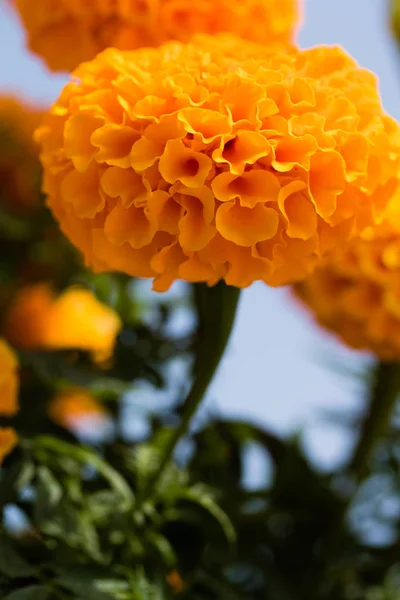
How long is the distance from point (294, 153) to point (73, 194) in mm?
128

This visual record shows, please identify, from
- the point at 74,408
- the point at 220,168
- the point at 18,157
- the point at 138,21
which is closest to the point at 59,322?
the point at 74,408

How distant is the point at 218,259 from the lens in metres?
0.51

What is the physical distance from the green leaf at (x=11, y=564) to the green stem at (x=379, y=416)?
322 millimetres

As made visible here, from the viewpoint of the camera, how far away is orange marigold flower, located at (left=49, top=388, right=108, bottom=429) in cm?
87

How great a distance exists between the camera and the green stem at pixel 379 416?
79 cm

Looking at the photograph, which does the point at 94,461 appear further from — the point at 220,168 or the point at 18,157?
the point at 18,157

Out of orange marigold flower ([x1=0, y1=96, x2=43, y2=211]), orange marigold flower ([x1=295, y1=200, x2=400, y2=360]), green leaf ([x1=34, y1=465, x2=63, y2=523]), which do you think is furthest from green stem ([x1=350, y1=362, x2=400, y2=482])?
orange marigold flower ([x1=0, y1=96, x2=43, y2=211])

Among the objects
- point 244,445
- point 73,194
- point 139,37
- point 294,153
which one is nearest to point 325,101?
point 294,153

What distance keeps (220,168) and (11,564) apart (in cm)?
27

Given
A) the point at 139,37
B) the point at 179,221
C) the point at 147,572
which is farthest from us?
the point at 139,37

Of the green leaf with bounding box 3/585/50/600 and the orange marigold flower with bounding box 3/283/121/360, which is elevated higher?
the orange marigold flower with bounding box 3/283/121/360

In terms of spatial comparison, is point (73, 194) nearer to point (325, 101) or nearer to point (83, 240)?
point (83, 240)

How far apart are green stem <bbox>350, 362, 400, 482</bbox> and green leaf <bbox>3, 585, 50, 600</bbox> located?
33 centimetres

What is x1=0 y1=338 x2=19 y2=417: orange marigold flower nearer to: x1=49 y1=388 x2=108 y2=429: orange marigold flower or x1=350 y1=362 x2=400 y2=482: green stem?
x1=49 y1=388 x2=108 y2=429: orange marigold flower
